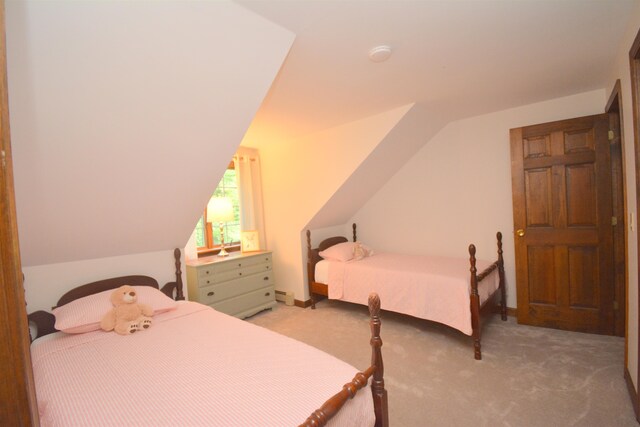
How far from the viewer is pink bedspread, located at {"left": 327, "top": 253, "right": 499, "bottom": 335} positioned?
2.66 m

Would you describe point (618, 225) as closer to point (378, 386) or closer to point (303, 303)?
point (378, 386)

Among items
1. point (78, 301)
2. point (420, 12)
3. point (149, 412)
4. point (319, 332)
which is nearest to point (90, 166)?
point (78, 301)

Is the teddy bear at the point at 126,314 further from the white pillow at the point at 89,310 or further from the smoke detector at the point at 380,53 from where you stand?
the smoke detector at the point at 380,53

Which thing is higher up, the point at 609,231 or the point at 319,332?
the point at 609,231

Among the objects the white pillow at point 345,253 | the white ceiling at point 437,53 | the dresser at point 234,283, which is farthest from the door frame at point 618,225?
the dresser at point 234,283

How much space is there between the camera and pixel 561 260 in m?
2.87

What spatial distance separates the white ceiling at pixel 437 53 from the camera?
1.57 metres

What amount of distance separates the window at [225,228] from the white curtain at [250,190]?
0.27ft

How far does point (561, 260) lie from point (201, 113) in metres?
3.43

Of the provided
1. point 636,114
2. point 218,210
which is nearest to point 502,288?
point 636,114

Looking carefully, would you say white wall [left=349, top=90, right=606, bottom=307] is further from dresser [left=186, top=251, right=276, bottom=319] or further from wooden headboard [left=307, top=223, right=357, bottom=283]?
dresser [left=186, top=251, right=276, bottom=319]

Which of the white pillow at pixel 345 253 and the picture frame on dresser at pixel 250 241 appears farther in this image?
the picture frame on dresser at pixel 250 241

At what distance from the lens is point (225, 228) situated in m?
4.06

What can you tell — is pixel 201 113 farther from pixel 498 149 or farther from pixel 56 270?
pixel 498 149
